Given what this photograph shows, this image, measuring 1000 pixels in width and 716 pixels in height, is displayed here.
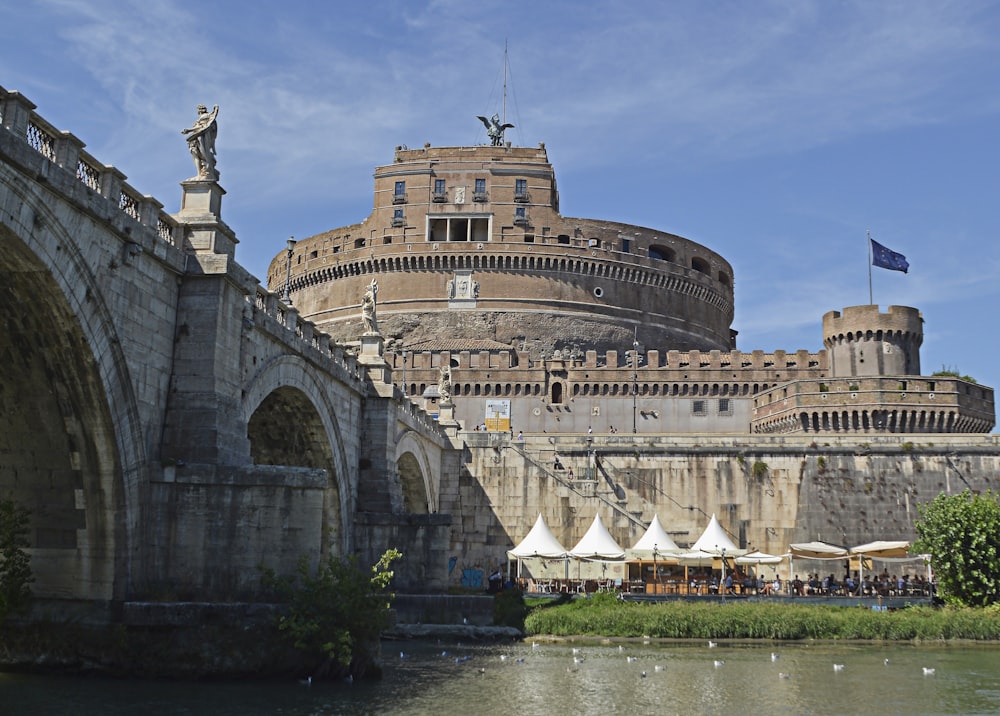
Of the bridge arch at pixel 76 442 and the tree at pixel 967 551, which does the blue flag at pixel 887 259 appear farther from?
the bridge arch at pixel 76 442

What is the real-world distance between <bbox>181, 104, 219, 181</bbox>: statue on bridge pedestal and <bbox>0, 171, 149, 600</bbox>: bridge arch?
13.3 ft

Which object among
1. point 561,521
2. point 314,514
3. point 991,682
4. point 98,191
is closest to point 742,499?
point 561,521

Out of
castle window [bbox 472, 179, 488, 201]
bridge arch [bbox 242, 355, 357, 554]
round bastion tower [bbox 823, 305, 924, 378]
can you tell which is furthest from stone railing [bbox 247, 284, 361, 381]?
castle window [bbox 472, 179, 488, 201]

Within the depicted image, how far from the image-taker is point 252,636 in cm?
1641

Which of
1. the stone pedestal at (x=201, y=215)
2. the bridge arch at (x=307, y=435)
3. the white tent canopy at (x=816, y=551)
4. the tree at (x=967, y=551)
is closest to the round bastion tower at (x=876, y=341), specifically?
the white tent canopy at (x=816, y=551)

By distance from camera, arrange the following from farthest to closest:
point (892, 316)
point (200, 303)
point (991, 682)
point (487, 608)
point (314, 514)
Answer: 1. point (892, 316)
2. point (487, 608)
3. point (991, 682)
4. point (200, 303)
5. point (314, 514)

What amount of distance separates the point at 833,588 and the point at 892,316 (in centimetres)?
2882

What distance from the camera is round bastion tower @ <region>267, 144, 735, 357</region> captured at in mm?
77438

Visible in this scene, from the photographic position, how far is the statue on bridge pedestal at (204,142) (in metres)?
19.5

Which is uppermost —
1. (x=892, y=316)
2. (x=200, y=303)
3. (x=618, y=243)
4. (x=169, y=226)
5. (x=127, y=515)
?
(x=618, y=243)

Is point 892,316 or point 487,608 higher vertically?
point 892,316

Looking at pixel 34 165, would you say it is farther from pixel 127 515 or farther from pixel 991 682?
pixel 991 682

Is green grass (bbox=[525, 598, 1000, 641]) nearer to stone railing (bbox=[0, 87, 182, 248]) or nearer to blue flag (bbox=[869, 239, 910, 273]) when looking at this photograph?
stone railing (bbox=[0, 87, 182, 248])

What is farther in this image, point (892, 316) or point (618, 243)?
point (618, 243)
